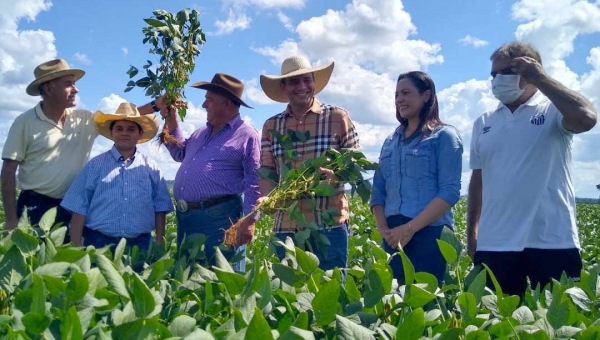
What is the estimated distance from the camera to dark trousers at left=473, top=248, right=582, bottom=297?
9.71 feet

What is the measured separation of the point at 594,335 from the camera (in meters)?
1.36

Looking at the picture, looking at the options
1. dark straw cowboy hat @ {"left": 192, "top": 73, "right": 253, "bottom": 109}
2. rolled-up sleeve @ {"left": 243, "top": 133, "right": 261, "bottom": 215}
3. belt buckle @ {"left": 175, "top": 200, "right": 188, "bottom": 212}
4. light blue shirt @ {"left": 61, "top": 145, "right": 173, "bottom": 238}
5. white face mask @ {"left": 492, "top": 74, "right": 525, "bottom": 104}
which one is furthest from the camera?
dark straw cowboy hat @ {"left": 192, "top": 73, "right": 253, "bottom": 109}

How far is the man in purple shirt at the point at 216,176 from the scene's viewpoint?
12.6 feet

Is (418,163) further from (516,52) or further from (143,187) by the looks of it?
(143,187)

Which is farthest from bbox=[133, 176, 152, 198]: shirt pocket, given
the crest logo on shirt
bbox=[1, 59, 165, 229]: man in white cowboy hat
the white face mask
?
the crest logo on shirt

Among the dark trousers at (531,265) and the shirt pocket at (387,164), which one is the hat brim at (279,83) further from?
the dark trousers at (531,265)

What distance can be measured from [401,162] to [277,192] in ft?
3.97

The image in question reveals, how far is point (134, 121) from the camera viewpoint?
12.5ft

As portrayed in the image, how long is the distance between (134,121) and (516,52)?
2.38 m

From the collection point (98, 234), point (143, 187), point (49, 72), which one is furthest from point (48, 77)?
point (98, 234)

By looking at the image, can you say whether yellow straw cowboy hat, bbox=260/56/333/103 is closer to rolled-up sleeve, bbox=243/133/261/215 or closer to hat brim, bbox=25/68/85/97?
rolled-up sleeve, bbox=243/133/261/215

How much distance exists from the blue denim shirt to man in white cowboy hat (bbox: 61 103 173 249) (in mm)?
1480

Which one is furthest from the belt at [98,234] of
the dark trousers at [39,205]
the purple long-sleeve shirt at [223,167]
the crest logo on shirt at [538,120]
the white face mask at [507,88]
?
the crest logo on shirt at [538,120]

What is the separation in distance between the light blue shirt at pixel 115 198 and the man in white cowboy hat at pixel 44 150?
23 centimetres
